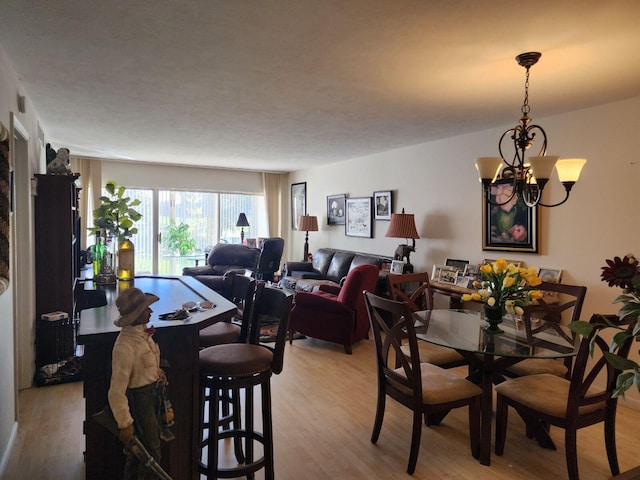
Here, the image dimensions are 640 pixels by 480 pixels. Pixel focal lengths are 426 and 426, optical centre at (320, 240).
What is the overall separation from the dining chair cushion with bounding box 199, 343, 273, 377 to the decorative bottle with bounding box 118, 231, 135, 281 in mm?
1208

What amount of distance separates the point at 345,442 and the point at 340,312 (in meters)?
1.82

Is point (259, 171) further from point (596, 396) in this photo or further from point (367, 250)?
point (596, 396)

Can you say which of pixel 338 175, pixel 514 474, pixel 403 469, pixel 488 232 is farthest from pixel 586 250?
pixel 338 175

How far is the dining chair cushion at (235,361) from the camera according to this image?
6.28ft

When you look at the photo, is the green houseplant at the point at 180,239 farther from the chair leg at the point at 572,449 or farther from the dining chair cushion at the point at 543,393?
the chair leg at the point at 572,449

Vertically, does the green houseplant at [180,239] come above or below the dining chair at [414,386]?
above

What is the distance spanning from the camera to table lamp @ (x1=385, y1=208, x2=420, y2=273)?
16.8 feet

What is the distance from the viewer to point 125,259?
2.92 m

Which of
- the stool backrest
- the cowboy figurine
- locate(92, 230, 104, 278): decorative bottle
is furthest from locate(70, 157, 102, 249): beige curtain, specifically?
the cowboy figurine

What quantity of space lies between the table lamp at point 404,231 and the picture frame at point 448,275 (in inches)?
21.7

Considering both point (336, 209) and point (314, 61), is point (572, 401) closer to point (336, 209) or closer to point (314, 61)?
point (314, 61)

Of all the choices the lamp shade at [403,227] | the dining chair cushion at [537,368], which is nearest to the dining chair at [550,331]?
the dining chair cushion at [537,368]

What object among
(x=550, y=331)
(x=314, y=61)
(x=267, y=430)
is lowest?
(x=267, y=430)

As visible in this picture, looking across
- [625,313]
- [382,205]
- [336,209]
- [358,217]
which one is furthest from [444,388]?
[336,209]
